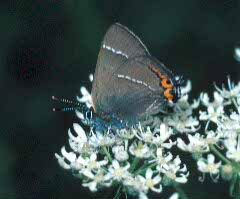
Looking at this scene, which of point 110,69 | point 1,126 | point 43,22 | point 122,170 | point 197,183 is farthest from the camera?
point 43,22

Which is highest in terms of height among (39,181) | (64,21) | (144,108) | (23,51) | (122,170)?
(64,21)

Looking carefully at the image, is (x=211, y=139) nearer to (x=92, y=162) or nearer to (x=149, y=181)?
(x=149, y=181)

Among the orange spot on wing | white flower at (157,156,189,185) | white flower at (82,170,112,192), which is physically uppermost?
the orange spot on wing

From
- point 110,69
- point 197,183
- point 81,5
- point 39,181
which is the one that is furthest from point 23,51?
point 197,183

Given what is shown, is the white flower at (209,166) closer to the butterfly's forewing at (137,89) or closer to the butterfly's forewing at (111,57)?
the butterfly's forewing at (137,89)

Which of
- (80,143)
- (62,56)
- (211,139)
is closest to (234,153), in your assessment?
(211,139)

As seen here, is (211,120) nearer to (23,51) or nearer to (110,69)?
(110,69)

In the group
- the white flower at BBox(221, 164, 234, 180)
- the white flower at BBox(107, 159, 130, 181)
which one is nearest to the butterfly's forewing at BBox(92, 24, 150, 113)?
the white flower at BBox(107, 159, 130, 181)

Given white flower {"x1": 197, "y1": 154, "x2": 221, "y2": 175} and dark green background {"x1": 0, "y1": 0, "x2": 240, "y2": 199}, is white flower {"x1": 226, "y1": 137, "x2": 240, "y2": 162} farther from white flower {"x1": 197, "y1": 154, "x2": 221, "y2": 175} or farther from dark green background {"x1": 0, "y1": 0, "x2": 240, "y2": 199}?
dark green background {"x1": 0, "y1": 0, "x2": 240, "y2": 199}

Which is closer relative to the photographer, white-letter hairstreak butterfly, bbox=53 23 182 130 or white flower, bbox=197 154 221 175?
white flower, bbox=197 154 221 175
